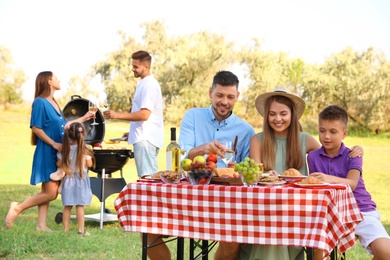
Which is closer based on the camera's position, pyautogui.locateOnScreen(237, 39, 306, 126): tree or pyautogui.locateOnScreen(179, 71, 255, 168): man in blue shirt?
pyautogui.locateOnScreen(179, 71, 255, 168): man in blue shirt

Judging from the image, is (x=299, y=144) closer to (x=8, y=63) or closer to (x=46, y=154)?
(x=46, y=154)

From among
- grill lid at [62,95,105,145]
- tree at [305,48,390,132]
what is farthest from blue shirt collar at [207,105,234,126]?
tree at [305,48,390,132]

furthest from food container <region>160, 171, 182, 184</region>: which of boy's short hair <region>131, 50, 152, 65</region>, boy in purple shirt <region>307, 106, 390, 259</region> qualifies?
boy's short hair <region>131, 50, 152, 65</region>

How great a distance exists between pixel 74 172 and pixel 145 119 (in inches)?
37.6

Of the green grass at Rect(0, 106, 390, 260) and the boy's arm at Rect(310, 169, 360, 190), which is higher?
the boy's arm at Rect(310, 169, 360, 190)

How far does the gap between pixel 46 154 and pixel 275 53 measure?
88.9 ft

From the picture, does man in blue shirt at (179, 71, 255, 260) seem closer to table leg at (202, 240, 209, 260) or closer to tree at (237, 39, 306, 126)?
table leg at (202, 240, 209, 260)

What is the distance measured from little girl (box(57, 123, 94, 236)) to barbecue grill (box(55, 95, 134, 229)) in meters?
0.42

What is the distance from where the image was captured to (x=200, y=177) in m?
3.41

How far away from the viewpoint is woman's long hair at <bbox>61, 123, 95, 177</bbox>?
671cm

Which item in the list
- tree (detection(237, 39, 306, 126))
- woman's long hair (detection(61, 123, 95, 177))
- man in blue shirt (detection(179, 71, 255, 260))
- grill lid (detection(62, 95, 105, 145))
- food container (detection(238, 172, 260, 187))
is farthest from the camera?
tree (detection(237, 39, 306, 126))

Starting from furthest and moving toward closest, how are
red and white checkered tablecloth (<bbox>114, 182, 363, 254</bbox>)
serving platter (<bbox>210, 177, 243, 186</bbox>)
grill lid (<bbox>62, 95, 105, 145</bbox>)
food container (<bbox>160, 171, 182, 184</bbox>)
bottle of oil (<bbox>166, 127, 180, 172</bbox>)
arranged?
grill lid (<bbox>62, 95, 105, 145</bbox>), bottle of oil (<bbox>166, 127, 180, 172</bbox>), food container (<bbox>160, 171, 182, 184</bbox>), serving platter (<bbox>210, 177, 243, 186</bbox>), red and white checkered tablecloth (<bbox>114, 182, 363, 254</bbox>)

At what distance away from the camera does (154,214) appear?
3.50 meters

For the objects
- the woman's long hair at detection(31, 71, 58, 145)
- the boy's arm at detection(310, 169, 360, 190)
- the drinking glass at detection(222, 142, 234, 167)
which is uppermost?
the woman's long hair at detection(31, 71, 58, 145)
